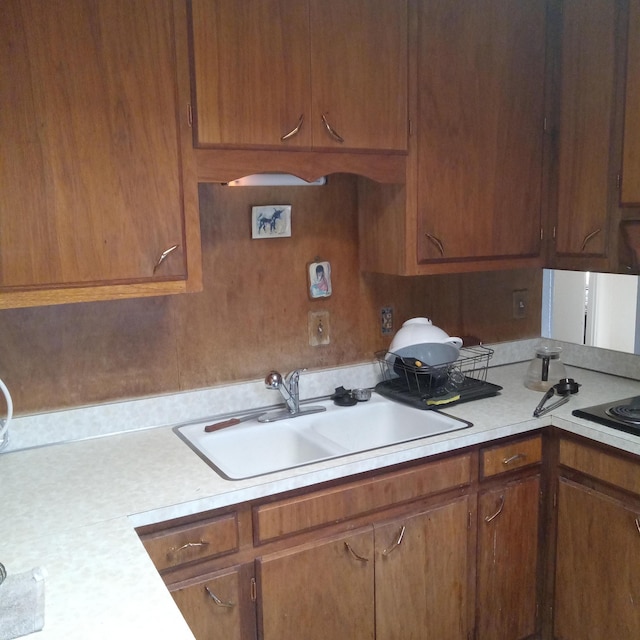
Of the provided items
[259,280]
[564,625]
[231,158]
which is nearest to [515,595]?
[564,625]

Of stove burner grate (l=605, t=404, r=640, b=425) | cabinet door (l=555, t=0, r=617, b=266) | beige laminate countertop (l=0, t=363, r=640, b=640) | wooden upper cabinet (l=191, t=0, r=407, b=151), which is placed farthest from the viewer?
cabinet door (l=555, t=0, r=617, b=266)

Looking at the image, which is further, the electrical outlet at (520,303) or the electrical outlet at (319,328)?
the electrical outlet at (520,303)

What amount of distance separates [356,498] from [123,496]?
622 millimetres

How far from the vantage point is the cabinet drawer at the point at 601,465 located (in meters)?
1.85

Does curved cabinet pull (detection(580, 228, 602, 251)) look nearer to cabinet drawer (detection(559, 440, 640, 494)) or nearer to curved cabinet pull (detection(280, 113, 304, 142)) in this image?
cabinet drawer (detection(559, 440, 640, 494))

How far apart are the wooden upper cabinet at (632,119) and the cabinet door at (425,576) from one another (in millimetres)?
1151

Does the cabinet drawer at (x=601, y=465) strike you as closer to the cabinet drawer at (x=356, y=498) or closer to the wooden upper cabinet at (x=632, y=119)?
the cabinet drawer at (x=356, y=498)

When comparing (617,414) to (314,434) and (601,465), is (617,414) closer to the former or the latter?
(601,465)

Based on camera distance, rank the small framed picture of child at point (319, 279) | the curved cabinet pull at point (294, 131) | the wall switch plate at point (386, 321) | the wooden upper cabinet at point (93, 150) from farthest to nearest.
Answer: the wall switch plate at point (386, 321) → the small framed picture of child at point (319, 279) → the curved cabinet pull at point (294, 131) → the wooden upper cabinet at point (93, 150)

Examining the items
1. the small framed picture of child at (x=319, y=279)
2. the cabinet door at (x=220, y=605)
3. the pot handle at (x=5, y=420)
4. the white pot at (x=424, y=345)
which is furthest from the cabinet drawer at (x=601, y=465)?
the pot handle at (x=5, y=420)

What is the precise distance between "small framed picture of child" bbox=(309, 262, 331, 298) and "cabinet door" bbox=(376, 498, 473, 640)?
834mm

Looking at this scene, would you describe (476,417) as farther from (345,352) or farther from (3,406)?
(3,406)

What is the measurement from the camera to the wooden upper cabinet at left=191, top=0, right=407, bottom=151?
1696 millimetres

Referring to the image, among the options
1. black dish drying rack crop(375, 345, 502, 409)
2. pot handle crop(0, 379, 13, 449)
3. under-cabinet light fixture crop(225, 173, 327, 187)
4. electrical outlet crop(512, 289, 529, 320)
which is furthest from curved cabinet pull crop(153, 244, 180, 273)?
electrical outlet crop(512, 289, 529, 320)
